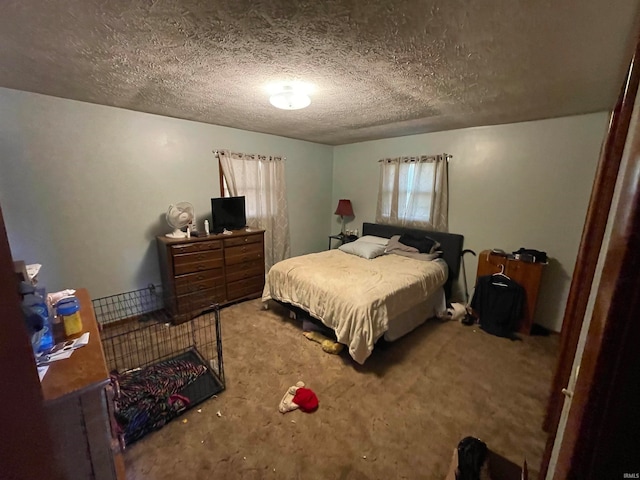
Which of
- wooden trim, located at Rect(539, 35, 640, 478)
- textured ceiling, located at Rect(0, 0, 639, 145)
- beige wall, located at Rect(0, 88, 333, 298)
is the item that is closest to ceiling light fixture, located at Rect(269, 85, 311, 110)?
textured ceiling, located at Rect(0, 0, 639, 145)

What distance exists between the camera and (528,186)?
2959 millimetres

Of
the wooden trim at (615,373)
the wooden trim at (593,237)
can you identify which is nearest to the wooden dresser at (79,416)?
the wooden trim at (615,373)

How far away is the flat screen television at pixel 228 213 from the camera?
3.38 metres

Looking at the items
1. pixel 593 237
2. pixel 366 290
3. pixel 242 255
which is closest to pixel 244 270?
pixel 242 255

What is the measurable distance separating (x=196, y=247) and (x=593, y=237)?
10.7 feet

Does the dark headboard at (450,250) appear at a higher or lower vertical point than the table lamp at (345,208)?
lower

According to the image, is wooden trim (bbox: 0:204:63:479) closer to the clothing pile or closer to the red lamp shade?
the clothing pile

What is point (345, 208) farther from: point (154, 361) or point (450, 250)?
point (154, 361)

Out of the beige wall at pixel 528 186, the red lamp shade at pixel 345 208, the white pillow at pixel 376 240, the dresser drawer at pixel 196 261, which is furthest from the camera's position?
the red lamp shade at pixel 345 208

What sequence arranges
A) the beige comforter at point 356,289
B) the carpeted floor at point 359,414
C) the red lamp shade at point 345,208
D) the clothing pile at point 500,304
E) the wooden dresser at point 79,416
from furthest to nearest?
1. the red lamp shade at point 345,208
2. the clothing pile at point 500,304
3. the beige comforter at point 356,289
4. the carpeted floor at point 359,414
5. the wooden dresser at point 79,416

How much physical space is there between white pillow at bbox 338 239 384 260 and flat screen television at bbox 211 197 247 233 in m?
1.51

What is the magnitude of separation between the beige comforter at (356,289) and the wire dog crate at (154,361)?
0.89 m

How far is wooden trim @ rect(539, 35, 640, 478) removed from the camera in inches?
39.9

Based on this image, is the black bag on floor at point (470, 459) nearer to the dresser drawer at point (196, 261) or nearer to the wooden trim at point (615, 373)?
the wooden trim at point (615, 373)
